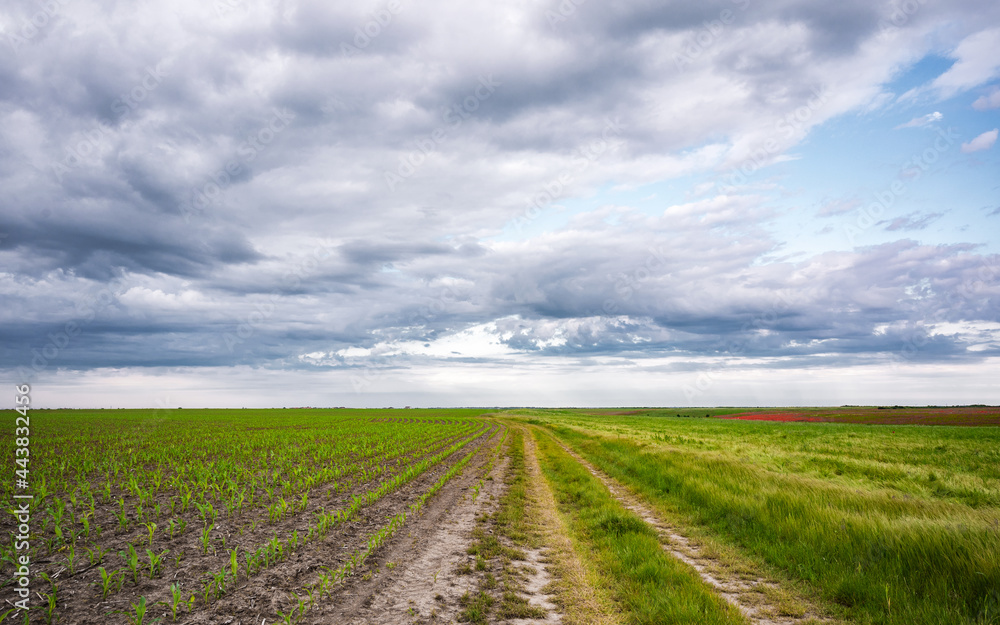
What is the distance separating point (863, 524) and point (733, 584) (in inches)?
133

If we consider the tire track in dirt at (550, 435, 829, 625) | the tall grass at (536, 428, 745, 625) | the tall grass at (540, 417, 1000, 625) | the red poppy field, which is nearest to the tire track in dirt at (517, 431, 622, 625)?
the tall grass at (536, 428, 745, 625)

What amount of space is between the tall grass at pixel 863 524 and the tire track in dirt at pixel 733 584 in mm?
870

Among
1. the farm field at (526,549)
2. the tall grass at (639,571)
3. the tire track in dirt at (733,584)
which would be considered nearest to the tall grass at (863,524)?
the farm field at (526,549)

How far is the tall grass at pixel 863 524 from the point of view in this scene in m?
6.45

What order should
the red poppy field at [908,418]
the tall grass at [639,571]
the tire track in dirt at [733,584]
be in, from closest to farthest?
the tall grass at [639,571] → the tire track in dirt at [733,584] → the red poppy field at [908,418]

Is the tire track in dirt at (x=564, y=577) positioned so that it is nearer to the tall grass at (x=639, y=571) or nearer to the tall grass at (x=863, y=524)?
the tall grass at (x=639, y=571)

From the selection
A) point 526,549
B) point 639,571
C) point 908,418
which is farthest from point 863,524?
point 908,418

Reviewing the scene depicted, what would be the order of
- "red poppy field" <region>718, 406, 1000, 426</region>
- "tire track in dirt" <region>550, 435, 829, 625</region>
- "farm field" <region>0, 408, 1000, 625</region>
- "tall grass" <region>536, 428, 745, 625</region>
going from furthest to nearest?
"red poppy field" <region>718, 406, 1000, 426</region>, "farm field" <region>0, 408, 1000, 625</region>, "tire track in dirt" <region>550, 435, 829, 625</region>, "tall grass" <region>536, 428, 745, 625</region>

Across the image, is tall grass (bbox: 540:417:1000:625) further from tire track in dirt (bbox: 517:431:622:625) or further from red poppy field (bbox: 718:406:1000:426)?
red poppy field (bbox: 718:406:1000:426)

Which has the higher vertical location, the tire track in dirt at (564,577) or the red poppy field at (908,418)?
the tire track in dirt at (564,577)

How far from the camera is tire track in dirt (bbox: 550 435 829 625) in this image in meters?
6.35

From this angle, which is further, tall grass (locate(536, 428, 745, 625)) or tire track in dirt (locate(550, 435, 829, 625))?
tire track in dirt (locate(550, 435, 829, 625))

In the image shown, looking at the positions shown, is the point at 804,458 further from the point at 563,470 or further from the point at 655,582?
the point at 655,582

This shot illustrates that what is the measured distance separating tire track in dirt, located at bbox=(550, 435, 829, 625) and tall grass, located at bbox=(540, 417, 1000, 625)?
0.87m
